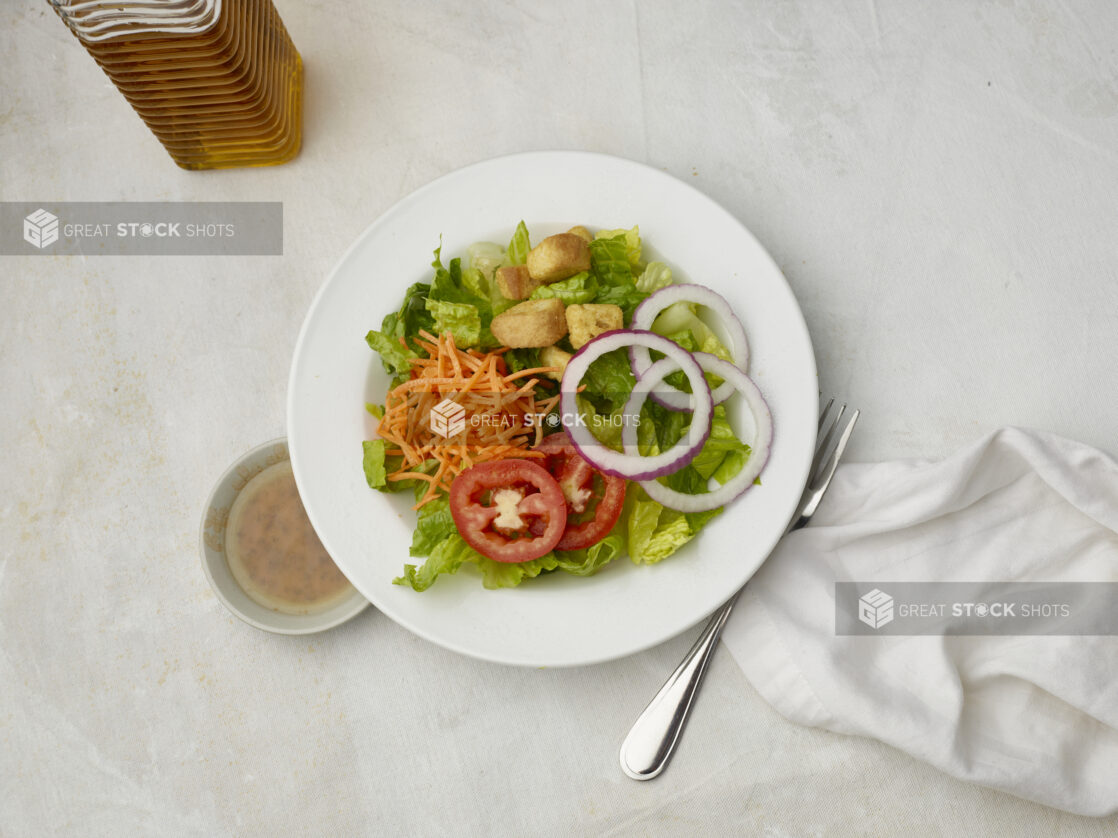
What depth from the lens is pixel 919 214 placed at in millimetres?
2695

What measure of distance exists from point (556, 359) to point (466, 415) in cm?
30

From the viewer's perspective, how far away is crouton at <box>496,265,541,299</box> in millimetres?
2279

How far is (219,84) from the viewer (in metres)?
2.35

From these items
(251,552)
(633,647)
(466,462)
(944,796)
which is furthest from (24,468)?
(944,796)

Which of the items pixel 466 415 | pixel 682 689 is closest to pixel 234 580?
pixel 466 415

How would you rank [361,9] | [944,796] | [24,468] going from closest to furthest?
[944,796]
[24,468]
[361,9]

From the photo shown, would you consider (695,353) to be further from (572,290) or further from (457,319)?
(457,319)

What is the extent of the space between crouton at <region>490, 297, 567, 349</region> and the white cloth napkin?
3.04ft

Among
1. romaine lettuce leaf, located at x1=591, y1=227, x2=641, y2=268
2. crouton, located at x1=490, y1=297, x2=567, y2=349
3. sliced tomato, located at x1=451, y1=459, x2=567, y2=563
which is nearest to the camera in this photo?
sliced tomato, located at x1=451, y1=459, x2=567, y2=563

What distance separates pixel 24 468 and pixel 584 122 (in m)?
2.16

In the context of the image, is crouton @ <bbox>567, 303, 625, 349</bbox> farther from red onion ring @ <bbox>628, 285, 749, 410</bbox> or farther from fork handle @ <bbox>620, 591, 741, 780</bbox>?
fork handle @ <bbox>620, 591, 741, 780</bbox>

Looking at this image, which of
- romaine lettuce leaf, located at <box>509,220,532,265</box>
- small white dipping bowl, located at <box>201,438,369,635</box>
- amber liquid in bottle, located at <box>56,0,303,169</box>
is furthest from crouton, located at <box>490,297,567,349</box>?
amber liquid in bottle, located at <box>56,0,303,169</box>

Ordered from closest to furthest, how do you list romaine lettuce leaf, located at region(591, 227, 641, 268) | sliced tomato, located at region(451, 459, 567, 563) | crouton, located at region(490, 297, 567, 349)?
sliced tomato, located at region(451, 459, 567, 563), crouton, located at region(490, 297, 567, 349), romaine lettuce leaf, located at region(591, 227, 641, 268)

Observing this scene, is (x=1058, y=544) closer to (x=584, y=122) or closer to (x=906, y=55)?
(x=906, y=55)
